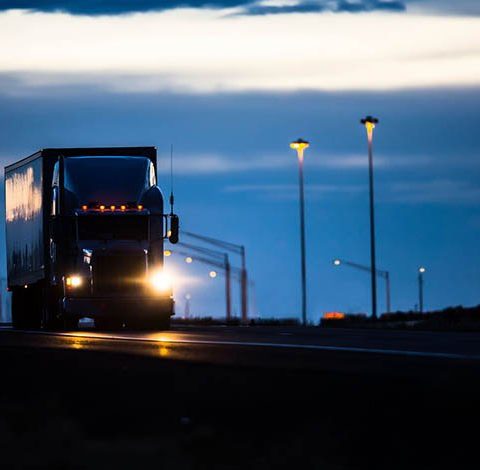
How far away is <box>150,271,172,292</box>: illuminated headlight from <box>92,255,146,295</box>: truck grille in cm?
31

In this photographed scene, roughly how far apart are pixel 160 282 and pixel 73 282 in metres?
2.19

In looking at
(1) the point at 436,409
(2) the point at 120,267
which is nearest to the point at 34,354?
(1) the point at 436,409

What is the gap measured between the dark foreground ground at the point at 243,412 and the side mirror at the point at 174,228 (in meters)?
19.5

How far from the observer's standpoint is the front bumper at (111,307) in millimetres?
41031

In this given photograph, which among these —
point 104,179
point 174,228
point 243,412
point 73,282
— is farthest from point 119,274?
point 243,412

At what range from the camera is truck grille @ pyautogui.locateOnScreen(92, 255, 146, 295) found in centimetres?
4069

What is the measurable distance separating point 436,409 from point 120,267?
27.9 meters

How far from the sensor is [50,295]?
141ft

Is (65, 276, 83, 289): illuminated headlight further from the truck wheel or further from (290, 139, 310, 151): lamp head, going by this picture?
(290, 139, 310, 151): lamp head

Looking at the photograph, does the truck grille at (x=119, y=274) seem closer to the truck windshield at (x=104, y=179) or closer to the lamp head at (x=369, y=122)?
the truck windshield at (x=104, y=179)

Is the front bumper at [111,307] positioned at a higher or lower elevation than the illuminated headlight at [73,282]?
lower

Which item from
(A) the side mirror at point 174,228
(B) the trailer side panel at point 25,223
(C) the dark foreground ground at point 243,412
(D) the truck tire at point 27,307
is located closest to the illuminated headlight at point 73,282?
(B) the trailer side panel at point 25,223

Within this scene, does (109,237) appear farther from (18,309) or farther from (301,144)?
(301,144)

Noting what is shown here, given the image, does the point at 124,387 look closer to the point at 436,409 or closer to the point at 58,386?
the point at 58,386
